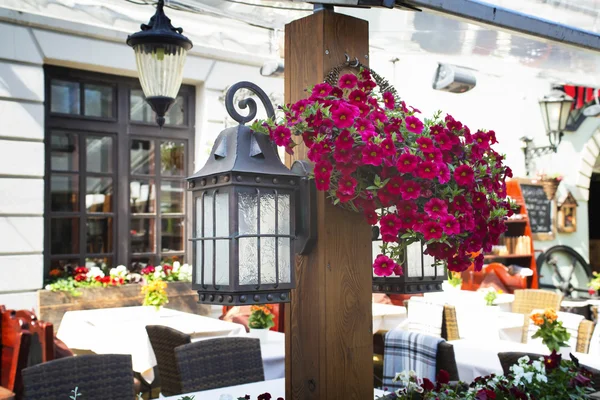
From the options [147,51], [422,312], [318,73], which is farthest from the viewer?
[422,312]

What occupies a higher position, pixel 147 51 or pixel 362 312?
pixel 147 51

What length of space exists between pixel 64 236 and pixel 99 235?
384 mm

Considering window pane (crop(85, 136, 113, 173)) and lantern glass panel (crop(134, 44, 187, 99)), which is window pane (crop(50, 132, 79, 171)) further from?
lantern glass panel (crop(134, 44, 187, 99))

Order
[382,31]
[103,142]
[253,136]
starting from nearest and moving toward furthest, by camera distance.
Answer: [253,136] → [382,31] → [103,142]

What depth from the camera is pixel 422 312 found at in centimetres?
634

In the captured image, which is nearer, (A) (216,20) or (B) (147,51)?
(A) (216,20)

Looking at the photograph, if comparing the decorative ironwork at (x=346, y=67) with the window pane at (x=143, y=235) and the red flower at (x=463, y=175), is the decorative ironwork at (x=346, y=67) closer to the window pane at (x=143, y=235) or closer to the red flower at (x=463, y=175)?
the red flower at (x=463, y=175)

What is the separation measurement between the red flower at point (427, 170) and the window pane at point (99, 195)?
21.2 feet

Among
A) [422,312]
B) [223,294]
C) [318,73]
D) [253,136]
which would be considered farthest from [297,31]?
[422,312]

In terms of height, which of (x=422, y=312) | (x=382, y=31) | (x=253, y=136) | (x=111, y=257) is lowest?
(x=422, y=312)

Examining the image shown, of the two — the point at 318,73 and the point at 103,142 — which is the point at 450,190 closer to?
the point at 318,73

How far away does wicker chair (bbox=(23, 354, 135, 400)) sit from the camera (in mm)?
2777

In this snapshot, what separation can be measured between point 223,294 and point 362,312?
0.46 metres

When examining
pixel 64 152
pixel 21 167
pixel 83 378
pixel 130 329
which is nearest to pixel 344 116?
pixel 83 378
